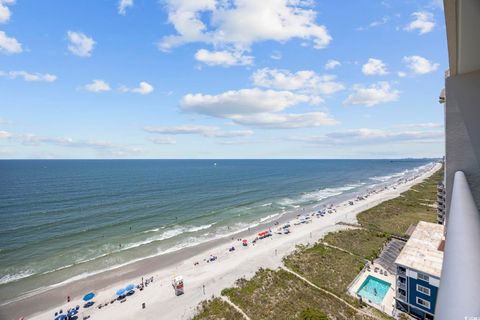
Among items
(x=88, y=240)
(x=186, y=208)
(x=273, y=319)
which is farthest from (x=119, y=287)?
(x=186, y=208)

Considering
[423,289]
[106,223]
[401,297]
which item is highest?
[423,289]

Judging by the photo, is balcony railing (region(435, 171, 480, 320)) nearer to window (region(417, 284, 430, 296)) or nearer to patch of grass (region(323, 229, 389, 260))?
window (region(417, 284, 430, 296))

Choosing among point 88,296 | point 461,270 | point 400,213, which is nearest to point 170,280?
point 88,296

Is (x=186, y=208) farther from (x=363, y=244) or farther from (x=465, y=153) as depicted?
(x=465, y=153)

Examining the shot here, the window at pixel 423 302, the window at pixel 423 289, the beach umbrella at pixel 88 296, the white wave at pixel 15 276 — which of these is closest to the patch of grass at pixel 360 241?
the window at pixel 423 302

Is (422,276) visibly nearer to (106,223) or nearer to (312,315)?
(312,315)

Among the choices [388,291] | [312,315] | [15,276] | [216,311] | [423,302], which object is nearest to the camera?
[312,315]

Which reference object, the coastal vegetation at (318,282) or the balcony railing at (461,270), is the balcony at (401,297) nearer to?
the coastal vegetation at (318,282)
